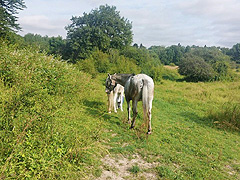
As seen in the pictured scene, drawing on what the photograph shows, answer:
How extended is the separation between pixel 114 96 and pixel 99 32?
82.3 feet

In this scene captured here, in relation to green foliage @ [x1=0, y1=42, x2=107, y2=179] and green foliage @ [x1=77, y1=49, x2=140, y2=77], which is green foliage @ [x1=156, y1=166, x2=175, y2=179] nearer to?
green foliage @ [x1=0, y1=42, x2=107, y2=179]

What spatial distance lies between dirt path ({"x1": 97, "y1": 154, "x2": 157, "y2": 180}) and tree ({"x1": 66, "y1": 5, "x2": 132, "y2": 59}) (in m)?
25.6

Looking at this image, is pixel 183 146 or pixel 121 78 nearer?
pixel 183 146

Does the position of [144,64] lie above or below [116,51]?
below

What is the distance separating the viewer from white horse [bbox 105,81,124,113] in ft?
25.1

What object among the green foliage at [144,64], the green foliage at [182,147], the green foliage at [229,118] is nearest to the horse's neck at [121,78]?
the green foliage at [182,147]

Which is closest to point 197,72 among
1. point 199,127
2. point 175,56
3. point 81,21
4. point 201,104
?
point 201,104

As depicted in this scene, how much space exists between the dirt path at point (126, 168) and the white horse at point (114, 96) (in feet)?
12.3

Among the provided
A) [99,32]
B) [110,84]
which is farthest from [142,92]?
[99,32]

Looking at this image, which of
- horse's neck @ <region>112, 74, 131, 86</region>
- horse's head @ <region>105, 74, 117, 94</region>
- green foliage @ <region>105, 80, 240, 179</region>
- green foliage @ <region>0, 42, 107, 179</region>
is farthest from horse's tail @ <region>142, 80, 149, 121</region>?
green foliage @ <region>0, 42, 107, 179</region>

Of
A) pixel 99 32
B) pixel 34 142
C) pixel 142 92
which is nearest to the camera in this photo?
pixel 34 142

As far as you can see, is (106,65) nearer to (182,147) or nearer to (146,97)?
(146,97)

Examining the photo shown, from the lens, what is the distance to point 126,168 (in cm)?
369

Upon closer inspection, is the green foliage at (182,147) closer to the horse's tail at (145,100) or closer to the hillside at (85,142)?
the hillside at (85,142)
